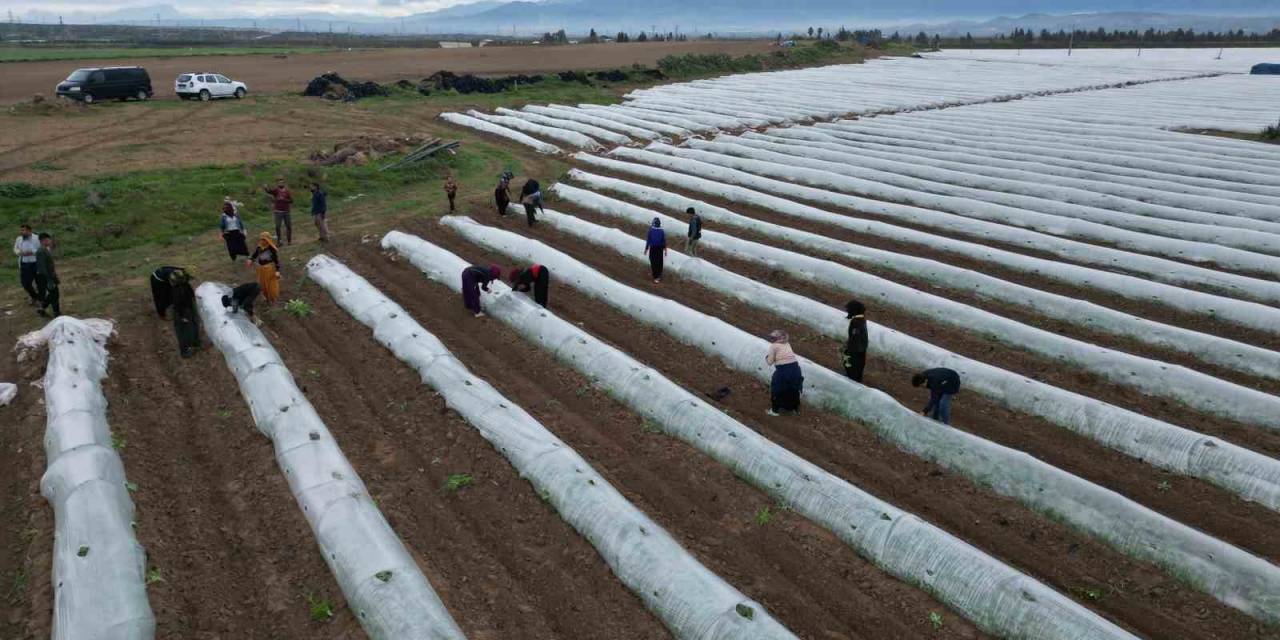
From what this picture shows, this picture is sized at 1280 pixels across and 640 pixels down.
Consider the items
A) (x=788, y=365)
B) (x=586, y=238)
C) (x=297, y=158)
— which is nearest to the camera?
(x=788, y=365)

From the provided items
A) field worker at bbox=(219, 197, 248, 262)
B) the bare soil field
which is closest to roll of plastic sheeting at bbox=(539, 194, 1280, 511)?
field worker at bbox=(219, 197, 248, 262)

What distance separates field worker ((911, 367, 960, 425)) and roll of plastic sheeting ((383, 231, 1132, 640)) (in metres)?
1.91

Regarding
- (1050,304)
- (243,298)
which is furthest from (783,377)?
(243,298)

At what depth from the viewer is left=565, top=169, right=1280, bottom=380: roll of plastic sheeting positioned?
980cm

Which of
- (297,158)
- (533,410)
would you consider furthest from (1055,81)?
(533,410)

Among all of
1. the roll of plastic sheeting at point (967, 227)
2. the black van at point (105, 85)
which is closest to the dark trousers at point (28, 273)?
the roll of plastic sheeting at point (967, 227)

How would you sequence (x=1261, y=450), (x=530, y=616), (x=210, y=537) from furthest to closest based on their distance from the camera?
(x=1261, y=450), (x=210, y=537), (x=530, y=616)

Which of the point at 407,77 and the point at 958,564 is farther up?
the point at 407,77

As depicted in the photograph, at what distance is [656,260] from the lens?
1324cm

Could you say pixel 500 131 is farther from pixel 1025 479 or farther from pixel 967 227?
pixel 1025 479

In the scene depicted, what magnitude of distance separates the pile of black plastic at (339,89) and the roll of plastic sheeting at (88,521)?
28776 mm

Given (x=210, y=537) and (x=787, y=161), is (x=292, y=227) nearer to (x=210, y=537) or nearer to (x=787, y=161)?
(x=210, y=537)

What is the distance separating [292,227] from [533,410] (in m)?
10.7

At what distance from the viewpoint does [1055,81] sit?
44.0 m
